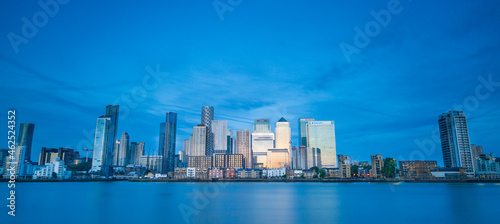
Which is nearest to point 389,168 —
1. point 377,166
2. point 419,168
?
point 419,168

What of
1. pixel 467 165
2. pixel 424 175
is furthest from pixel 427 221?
pixel 467 165

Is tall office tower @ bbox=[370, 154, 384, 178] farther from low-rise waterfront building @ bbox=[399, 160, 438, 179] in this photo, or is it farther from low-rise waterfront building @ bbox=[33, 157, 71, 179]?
low-rise waterfront building @ bbox=[33, 157, 71, 179]

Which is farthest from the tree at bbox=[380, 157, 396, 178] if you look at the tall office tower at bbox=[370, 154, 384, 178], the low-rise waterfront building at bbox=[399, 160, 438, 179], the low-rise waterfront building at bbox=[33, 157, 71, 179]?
the low-rise waterfront building at bbox=[33, 157, 71, 179]

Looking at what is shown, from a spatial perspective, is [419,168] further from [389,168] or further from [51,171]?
[51,171]

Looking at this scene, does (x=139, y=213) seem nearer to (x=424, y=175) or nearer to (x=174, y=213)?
(x=174, y=213)

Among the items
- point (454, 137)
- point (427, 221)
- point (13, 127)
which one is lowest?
point (427, 221)

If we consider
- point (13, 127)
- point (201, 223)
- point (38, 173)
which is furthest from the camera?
point (38, 173)

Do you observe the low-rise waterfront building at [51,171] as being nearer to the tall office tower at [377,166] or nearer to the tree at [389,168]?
the tree at [389,168]

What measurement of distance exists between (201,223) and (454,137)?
219 metres

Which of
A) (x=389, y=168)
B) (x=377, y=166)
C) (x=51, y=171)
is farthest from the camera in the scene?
(x=51, y=171)

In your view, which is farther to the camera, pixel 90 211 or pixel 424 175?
pixel 424 175

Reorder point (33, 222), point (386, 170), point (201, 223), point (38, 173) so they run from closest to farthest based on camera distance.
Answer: point (201, 223) → point (33, 222) → point (386, 170) → point (38, 173)

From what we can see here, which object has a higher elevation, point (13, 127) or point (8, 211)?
point (13, 127)

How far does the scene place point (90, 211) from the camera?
3938 centimetres
